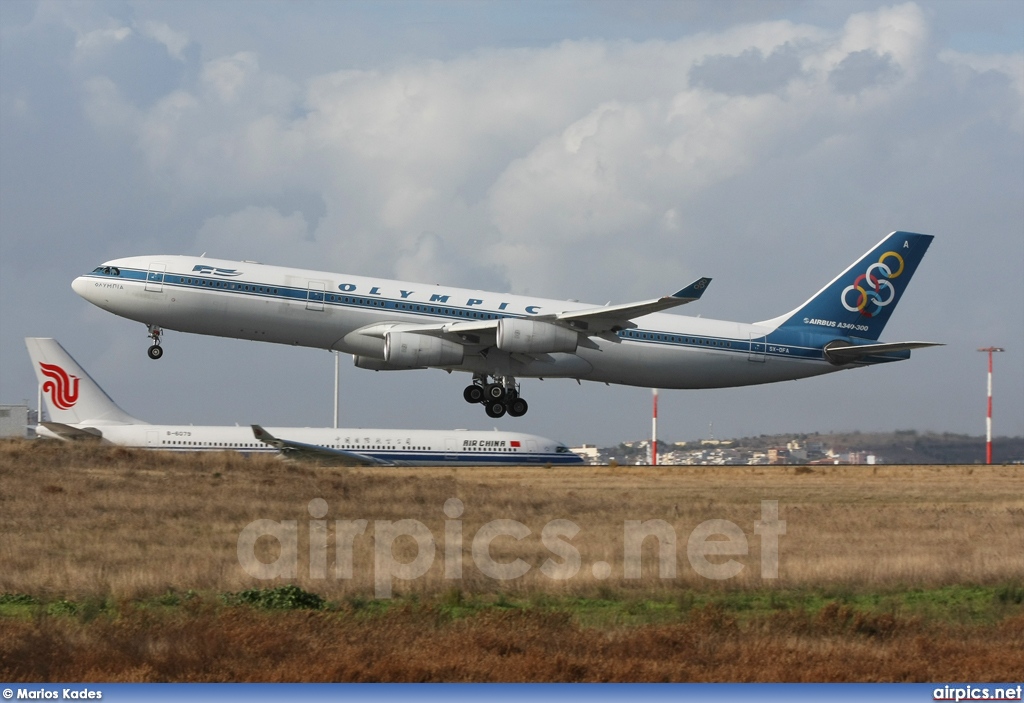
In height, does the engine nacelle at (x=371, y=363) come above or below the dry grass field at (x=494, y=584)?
above

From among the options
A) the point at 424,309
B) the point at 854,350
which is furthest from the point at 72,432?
the point at 854,350

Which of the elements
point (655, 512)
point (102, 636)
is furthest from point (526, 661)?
point (655, 512)

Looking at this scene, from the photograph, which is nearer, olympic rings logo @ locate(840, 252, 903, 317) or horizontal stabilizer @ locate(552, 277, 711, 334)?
horizontal stabilizer @ locate(552, 277, 711, 334)

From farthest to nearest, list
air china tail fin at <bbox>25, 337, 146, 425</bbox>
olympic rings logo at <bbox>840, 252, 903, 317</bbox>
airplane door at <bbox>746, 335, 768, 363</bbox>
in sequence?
1. air china tail fin at <bbox>25, 337, 146, 425</bbox>
2. olympic rings logo at <bbox>840, 252, 903, 317</bbox>
3. airplane door at <bbox>746, 335, 768, 363</bbox>

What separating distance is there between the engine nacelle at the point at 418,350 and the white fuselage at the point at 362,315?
0.67 m

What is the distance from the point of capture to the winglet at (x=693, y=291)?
36.2 meters

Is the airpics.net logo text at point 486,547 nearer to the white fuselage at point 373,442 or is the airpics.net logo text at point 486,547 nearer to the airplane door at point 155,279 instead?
the airplane door at point 155,279

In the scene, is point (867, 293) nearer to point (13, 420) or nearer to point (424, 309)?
point (424, 309)

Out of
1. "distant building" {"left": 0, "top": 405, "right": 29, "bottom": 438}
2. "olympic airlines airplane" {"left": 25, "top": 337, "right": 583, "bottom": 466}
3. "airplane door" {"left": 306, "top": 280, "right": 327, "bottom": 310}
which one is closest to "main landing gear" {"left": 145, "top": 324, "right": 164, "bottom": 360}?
"airplane door" {"left": 306, "top": 280, "right": 327, "bottom": 310}

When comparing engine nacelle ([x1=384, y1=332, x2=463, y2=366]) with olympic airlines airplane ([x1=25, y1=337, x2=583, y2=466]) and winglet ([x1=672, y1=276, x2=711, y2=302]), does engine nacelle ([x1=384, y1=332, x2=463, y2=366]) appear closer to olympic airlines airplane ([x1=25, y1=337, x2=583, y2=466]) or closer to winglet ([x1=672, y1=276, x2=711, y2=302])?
winglet ([x1=672, y1=276, x2=711, y2=302])

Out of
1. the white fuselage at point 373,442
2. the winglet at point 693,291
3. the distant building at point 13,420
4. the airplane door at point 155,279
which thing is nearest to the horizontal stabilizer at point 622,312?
the winglet at point 693,291

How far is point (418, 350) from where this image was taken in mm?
38250

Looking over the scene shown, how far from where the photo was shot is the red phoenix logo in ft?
198

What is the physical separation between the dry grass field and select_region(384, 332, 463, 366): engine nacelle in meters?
4.17
